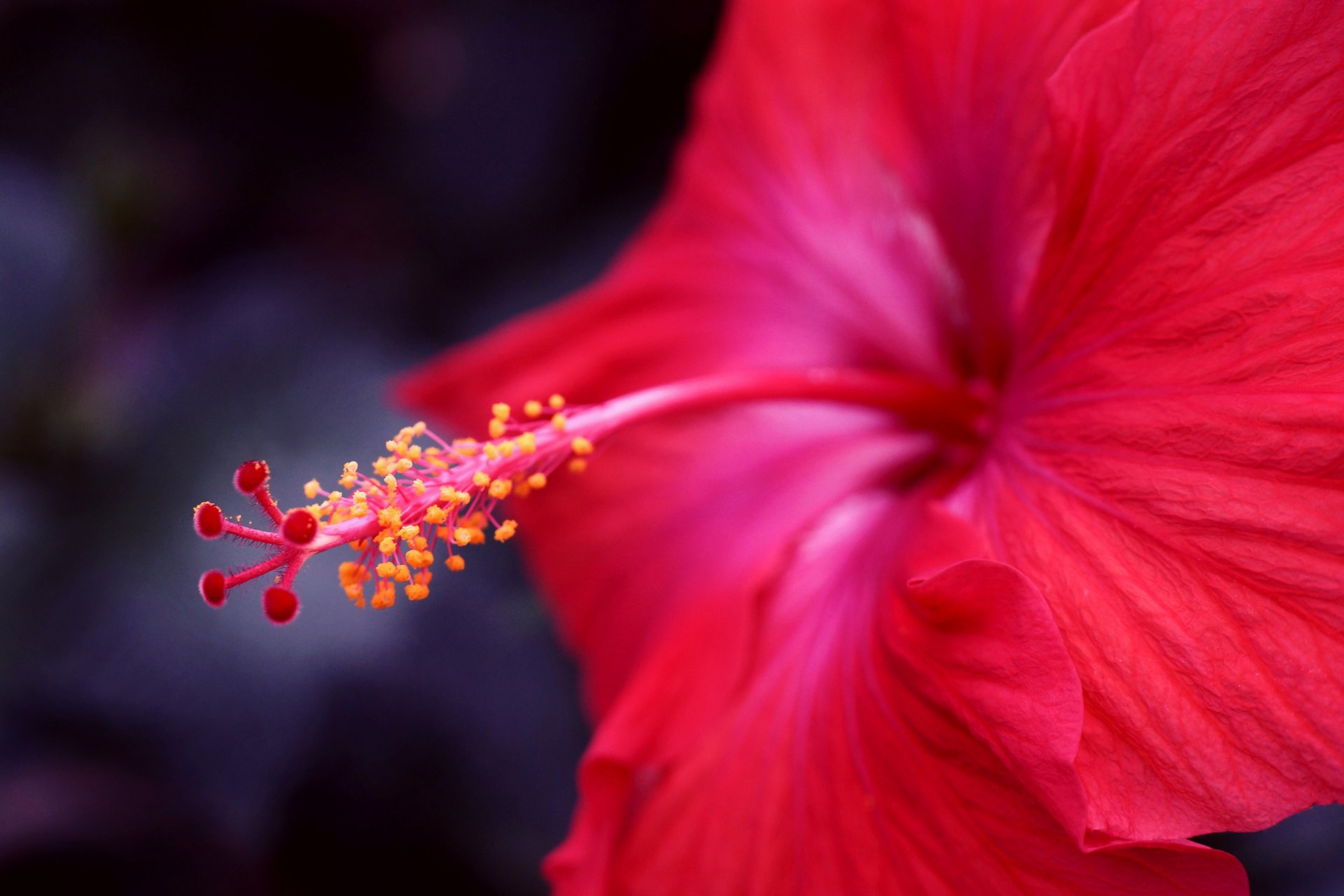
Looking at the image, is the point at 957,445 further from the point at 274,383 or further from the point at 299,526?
the point at 274,383

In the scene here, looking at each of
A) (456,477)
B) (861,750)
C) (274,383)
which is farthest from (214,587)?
(274,383)

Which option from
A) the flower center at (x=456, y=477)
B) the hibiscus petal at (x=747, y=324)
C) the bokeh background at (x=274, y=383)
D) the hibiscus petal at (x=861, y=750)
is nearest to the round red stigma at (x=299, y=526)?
the flower center at (x=456, y=477)

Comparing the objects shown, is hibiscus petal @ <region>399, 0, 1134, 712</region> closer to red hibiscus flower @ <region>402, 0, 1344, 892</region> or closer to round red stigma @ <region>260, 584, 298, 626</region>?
red hibiscus flower @ <region>402, 0, 1344, 892</region>

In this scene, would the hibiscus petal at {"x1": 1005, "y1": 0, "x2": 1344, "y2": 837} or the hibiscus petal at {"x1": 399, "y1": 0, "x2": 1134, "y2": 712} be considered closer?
the hibiscus petal at {"x1": 1005, "y1": 0, "x2": 1344, "y2": 837}

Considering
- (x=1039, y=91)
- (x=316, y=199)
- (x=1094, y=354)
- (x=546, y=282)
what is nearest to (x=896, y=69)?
(x=1039, y=91)

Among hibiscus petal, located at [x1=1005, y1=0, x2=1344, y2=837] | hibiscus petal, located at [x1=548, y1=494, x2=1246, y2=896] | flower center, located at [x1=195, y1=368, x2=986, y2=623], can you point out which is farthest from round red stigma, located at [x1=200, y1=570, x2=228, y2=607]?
hibiscus petal, located at [x1=1005, y1=0, x2=1344, y2=837]

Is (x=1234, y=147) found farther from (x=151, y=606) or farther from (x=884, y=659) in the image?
(x=151, y=606)
